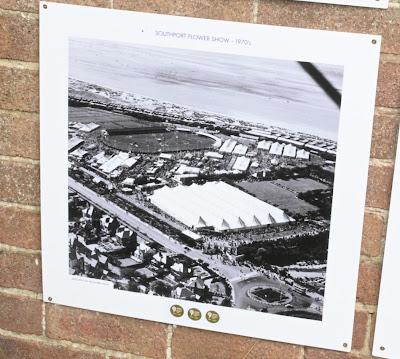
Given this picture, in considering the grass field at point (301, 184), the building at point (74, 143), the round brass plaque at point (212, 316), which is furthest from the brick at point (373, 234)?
the building at point (74, 143)

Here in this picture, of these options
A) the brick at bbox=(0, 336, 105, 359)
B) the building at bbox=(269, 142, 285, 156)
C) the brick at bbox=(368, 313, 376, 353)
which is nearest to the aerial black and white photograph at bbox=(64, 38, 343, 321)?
the building at bbox=(269, 142, 285, 156)

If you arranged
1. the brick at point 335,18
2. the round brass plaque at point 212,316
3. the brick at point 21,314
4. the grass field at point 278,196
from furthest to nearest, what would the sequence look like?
the brick at point 21,314 < the round brass plaque at point 212,316 < the grass field at point 278,196 < the brick at point 335,18

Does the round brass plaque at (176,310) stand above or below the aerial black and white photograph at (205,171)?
below

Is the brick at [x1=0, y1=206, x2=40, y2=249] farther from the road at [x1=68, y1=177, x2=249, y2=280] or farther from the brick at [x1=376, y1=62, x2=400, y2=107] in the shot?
the brick at [x1=376, y1=62, x2=400, y2=107]

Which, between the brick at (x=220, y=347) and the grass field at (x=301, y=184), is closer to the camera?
the grass field at (x=301, y=184)

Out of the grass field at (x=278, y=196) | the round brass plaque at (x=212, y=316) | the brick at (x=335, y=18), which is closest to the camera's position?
the brick at (x=335, y=18)

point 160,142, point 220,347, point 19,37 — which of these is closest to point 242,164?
→ point 160,142

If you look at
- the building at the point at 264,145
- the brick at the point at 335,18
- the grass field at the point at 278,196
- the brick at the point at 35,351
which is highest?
the brick at the point at 335,18

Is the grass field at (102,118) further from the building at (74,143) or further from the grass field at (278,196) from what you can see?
the grass field at (278,196)
